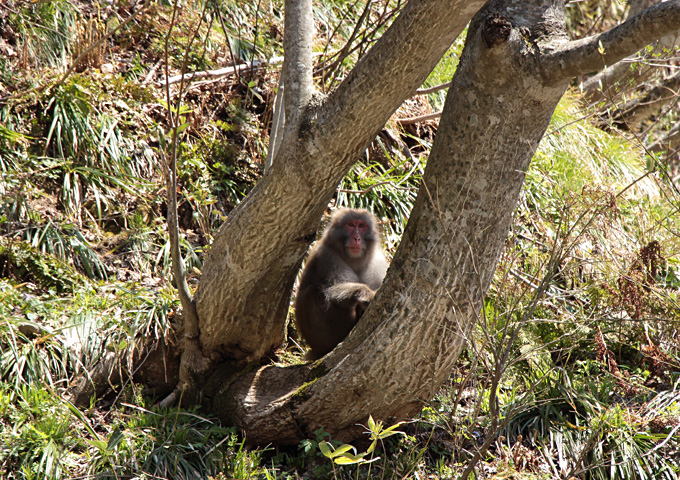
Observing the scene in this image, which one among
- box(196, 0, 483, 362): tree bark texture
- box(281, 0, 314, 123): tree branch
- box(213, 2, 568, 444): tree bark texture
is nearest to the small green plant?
box(213, 2, 568, 444): tree bark texture

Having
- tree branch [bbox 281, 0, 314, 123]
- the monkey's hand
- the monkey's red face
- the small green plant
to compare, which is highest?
tree branch [bbox 281, 0, 314, 123]

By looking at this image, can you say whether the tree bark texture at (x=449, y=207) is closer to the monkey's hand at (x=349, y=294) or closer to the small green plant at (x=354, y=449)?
the small green plant at (x=354, y=449)

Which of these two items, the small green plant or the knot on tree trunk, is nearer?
the small green plant

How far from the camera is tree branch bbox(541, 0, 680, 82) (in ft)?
7.76

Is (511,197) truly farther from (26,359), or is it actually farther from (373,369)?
(26,359)

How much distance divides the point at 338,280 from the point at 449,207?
5.00ft

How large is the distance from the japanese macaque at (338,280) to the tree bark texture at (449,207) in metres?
0.74

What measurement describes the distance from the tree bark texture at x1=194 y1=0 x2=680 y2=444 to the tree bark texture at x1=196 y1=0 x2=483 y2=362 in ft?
0.05

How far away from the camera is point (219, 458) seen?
3.52 metres

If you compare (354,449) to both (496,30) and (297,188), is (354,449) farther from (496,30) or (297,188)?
(496,30)

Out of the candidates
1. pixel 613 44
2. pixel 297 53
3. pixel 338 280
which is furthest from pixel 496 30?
pixel 338 280

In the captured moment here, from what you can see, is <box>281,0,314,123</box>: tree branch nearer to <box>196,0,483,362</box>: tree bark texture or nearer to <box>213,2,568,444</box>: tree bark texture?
<box>196,0,483,362</box>: tree bark texture

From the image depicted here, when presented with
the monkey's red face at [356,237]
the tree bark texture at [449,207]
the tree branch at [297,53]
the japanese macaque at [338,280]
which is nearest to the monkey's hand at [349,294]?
the japanese macaque at [338,280]

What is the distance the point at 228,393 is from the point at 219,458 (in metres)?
0.42
